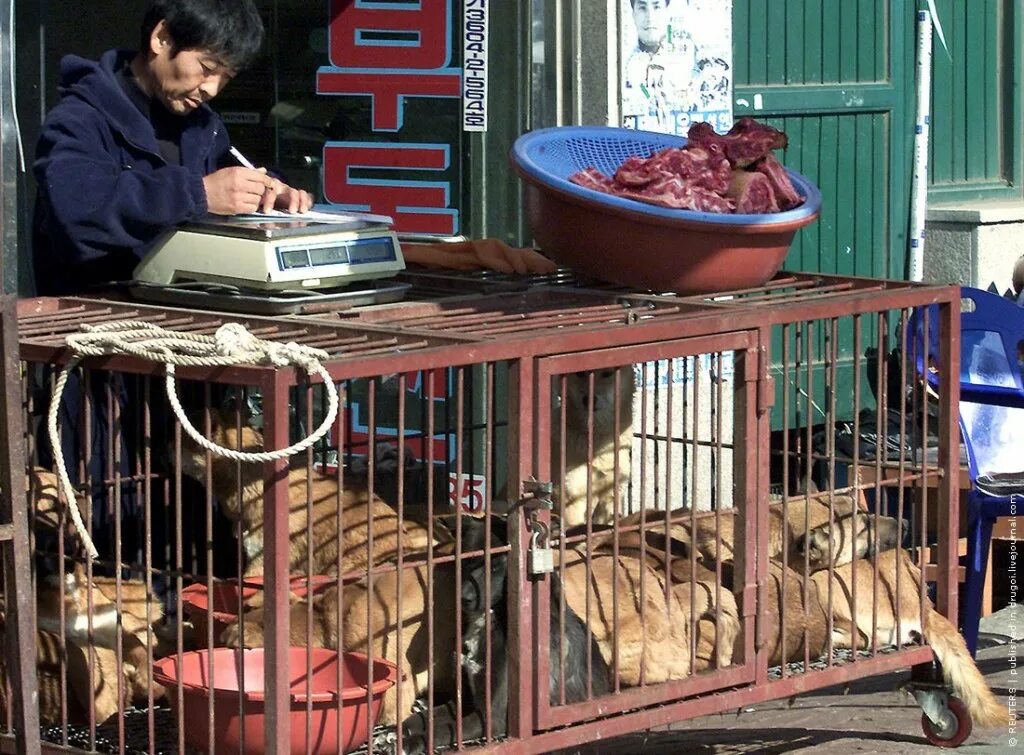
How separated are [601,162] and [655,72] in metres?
1.92

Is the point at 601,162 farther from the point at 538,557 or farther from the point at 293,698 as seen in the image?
the point at 293,698

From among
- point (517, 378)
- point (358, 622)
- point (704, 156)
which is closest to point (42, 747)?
point (358, 622)

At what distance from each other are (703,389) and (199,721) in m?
4.06

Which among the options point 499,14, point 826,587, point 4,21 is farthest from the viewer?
point 499,14

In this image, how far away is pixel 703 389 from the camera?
7.41 metres

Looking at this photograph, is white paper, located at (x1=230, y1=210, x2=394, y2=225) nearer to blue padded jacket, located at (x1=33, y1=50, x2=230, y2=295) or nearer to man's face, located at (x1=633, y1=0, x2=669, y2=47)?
blue padded jacket, located at (x1=33, y1=50, x2=230, y2=295)

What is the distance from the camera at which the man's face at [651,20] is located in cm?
706

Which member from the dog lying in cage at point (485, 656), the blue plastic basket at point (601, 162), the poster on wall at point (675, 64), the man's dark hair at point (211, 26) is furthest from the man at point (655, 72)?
the dog lying in cage at point (485, 656)

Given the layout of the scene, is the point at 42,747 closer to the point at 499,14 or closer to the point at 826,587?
the point at 826,587

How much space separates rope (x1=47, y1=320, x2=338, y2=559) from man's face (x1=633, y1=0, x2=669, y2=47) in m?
3.69

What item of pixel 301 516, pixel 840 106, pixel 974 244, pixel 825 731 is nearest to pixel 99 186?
pixel 301 516

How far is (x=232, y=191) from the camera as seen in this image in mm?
4551

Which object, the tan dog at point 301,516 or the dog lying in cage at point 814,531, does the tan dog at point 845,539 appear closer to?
the dog lying in cage at point 814,531

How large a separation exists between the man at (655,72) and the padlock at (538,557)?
3.43m
